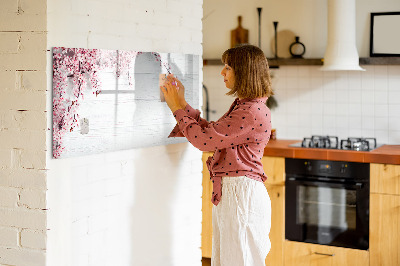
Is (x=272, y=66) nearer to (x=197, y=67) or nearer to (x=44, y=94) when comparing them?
(x=197, y=67)

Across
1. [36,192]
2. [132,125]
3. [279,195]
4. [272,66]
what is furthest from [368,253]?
[36,192]

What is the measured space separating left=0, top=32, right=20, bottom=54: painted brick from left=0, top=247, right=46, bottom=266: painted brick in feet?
2.54

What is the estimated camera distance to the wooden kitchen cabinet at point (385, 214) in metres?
4.10

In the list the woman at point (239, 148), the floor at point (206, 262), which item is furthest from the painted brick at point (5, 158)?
the floor at point (206, 262)

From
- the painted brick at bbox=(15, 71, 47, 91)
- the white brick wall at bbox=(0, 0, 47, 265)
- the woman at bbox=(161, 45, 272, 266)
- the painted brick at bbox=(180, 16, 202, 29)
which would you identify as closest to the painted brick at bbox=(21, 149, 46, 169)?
the white brick wall at bbox=(0, 0, 47, 265)

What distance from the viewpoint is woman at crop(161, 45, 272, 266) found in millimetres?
2740

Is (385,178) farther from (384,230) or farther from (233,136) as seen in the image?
(233,136)

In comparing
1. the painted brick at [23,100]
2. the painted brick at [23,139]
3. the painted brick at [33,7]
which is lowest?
the painted brick at [23,139]

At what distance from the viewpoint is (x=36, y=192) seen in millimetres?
2328

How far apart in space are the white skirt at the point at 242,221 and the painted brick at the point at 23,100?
0.97 m

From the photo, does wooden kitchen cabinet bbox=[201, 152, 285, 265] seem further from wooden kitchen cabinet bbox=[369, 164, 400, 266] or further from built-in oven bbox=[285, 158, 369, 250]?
wooden kitchen cabinet bbox=[369, 164, 400, 266]

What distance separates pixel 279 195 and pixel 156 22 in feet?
6.71

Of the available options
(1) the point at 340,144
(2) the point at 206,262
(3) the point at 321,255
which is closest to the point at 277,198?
(3) the point at 321,255

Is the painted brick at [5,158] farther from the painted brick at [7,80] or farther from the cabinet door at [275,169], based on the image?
the cabinet door at [275,169]
